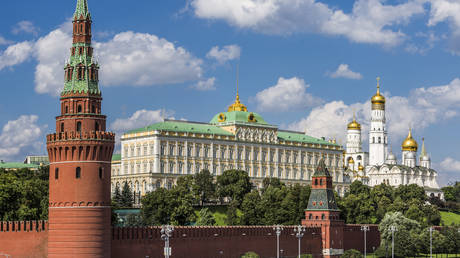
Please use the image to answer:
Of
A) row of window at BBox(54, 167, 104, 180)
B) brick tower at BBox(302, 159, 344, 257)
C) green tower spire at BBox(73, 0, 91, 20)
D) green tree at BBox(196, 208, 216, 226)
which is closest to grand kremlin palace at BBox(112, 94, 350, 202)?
green tree at BBox(196, 208, 216, 226)

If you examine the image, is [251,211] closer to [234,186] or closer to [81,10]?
[234,186]

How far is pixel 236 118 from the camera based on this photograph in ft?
618

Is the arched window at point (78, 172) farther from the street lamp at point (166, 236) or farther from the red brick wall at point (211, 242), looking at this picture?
the street lamp at point (166, 236)

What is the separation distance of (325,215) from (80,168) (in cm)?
5340

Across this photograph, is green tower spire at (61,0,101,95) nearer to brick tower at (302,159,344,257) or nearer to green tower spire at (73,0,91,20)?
green tower spire at (73,0,91,20)

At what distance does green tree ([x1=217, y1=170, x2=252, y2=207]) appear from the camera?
15438 centimetres

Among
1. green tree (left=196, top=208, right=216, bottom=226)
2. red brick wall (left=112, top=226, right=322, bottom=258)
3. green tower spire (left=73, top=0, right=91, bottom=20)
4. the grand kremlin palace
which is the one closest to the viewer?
green tower spire (left=73, top=0, right=91, bottom=20)

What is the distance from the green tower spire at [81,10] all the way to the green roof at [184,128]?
86.5 meters

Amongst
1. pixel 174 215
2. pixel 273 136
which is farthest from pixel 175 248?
pixel 273 136

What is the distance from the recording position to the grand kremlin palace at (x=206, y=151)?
171 meters

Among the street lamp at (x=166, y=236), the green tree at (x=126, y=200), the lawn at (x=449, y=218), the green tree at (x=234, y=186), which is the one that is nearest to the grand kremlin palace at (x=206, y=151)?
the green tree at (x=126, y=200)

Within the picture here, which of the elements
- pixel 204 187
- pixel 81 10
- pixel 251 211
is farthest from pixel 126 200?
pixel 81 10

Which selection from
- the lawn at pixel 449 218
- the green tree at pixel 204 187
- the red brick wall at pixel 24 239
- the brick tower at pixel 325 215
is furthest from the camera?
the lawn at pixel 449 218

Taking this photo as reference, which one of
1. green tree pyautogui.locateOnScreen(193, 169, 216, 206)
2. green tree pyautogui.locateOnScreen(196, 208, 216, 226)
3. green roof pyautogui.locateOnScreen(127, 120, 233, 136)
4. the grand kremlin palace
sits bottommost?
green tree pyautogui.locateOnScreen(196, 208, 216, 226)
